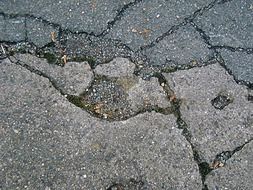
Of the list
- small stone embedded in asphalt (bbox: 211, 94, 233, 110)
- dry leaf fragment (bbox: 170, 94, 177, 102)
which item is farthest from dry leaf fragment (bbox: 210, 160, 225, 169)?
Result: dry leaf fragment (bbox: 170, 94, 177, 102)

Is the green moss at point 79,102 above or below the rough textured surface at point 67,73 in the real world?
below

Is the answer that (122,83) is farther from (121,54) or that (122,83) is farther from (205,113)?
(205,113)

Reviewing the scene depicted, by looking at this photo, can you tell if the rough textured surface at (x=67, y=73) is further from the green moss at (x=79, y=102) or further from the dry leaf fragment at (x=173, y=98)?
the dry leaf fragment at (x=173, y=98)

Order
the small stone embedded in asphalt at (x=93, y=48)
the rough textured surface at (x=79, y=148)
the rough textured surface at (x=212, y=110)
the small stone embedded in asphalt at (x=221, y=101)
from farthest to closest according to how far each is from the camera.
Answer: the small stone embedded in asphalt at (x=93, y=48), the small stone embedded in asphalt at (x=221, y=101), the rough textured surface at (x=212, y=110), the rough textured surface at (x=79, y=148)

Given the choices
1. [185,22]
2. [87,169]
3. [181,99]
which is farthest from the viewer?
[185,22]

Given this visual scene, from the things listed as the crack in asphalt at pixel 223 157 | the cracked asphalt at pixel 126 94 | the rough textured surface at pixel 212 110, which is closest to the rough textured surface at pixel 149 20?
the cracked asphalt at pixel 126 94

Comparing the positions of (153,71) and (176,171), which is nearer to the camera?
(176,171)

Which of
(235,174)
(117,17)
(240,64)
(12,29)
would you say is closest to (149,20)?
(117,17)

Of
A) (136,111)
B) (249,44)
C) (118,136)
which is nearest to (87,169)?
(118,136)
